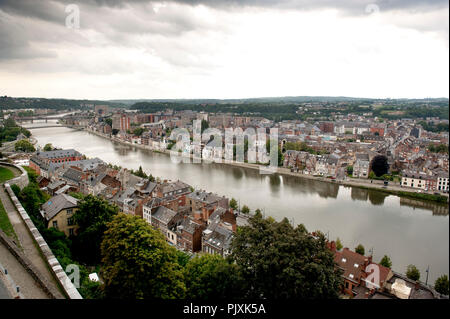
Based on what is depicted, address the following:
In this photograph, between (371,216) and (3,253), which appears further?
(371,216)

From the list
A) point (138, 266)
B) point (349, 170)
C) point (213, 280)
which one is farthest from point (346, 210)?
point (138, 266)

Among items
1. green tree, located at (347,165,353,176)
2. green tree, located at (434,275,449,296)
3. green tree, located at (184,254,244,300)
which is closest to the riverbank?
green tree, located at (347,165,353,176)

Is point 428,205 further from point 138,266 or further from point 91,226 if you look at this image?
point 91,226

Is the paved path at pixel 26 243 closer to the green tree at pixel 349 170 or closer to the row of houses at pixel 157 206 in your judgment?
the row of houses at pixel 157 206

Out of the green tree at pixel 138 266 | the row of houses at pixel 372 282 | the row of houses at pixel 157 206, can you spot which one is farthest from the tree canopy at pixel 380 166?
the green tree at pixel 138 266

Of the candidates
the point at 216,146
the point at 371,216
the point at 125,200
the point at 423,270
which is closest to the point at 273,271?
the point at 423,270

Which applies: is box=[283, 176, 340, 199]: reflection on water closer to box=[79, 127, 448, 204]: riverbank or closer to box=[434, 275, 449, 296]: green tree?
box=[79, 127, 448, 204]: riverbank
